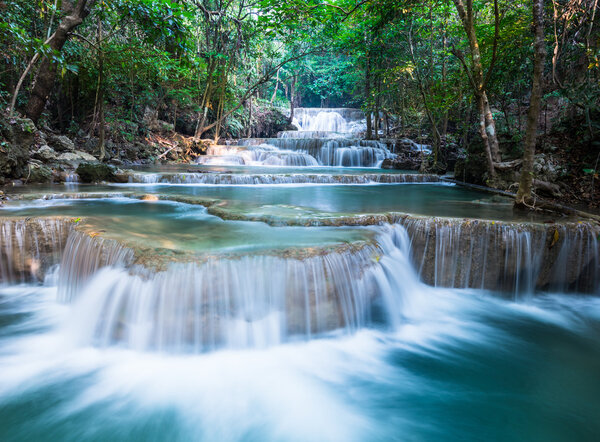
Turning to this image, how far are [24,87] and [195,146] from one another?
6.72 meters

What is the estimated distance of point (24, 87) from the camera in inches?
469

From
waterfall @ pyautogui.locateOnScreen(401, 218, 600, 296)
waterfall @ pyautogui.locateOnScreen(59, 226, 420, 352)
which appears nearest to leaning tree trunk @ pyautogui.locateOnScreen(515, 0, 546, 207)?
waterfall @ pyautogui.locateOnScreen(401, 218, 600, 296)

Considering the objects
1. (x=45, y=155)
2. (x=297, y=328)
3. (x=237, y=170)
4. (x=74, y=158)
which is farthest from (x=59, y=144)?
(x=297, y=328)

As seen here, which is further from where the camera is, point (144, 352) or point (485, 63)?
point (485, 63)

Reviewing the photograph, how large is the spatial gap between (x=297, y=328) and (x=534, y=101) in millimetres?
4572

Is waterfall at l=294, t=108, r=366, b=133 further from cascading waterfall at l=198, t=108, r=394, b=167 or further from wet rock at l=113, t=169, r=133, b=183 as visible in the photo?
wet rock at l=113, t=169, r=133, b=183

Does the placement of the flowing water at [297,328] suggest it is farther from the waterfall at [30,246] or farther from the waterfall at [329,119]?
the waterfall at [329,119]

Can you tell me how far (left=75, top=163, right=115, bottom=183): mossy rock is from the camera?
8.20 m

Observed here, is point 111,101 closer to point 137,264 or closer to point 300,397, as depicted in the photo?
point 137,264

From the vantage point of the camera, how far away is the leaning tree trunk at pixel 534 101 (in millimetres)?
4613

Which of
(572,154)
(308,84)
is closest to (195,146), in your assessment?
(572,154)

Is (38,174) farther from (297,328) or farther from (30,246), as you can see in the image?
(297,328)

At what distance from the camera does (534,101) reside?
4793mm

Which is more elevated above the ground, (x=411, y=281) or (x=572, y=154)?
(x=572, y=154)
